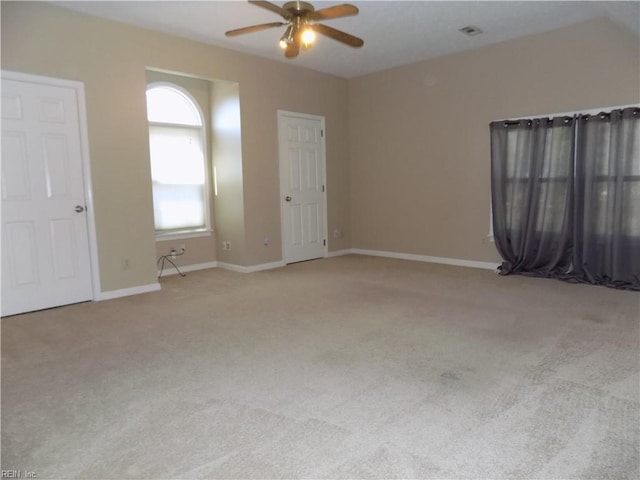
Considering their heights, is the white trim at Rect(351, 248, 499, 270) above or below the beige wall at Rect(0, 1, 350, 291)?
below

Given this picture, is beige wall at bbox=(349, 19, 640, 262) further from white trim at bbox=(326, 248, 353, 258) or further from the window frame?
the window frame

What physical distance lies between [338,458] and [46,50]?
4.32 metres

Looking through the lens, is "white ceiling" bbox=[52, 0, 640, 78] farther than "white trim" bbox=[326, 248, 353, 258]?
No

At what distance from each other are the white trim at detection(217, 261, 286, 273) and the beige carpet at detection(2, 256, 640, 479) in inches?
57.3

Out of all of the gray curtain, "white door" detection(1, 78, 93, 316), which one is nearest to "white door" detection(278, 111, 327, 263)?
the gray curtain

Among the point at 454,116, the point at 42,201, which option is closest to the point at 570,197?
the point at 454,116

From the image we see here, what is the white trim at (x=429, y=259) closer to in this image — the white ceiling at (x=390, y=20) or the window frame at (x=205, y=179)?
the window frame at (x=205, y=179)

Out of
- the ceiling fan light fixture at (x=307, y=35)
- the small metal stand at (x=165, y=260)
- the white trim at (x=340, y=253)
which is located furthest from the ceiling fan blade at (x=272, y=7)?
the white trim at (x=340, y=253)

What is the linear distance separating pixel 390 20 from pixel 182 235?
362 cm

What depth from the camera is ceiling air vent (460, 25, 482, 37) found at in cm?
469

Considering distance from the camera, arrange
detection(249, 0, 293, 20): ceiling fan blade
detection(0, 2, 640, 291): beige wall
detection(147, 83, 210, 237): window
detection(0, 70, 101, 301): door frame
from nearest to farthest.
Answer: detection(249, 0, 293, 20): ceiling fan blade < detection(0, 70, 101, 301): door frame < detection(0, 2, 640, 291): beige wall < detection(147, 83, 210, 237): window

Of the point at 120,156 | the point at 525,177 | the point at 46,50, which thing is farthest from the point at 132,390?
the point at 525,177

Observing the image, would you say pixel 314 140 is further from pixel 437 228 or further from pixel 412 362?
pixel 412 362

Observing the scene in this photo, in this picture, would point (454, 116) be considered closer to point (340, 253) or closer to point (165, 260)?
point (340, 253)
